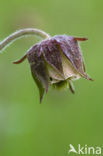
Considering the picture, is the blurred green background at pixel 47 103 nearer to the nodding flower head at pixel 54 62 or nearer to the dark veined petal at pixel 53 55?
the nodding flower head at pixel 54 62

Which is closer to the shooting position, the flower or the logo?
the flower

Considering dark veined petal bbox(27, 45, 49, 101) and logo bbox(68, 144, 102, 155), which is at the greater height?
dark veined petal bbox(27, 45, 49, 101)

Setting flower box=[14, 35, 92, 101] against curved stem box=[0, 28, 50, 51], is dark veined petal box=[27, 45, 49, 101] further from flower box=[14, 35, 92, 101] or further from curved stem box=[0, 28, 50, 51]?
curved stem box=[0, 28, 50, 51]

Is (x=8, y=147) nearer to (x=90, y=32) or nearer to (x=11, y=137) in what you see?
(x=11, y=137)

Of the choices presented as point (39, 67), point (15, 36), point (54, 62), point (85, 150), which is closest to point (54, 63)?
point (54, 62)

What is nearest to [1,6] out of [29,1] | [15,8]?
[15,8]

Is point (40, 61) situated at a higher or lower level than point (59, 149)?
higher

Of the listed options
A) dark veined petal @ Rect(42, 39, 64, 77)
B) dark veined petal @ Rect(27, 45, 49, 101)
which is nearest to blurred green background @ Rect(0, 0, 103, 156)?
dark veined petal @ Rect(27, 45, 49, 101)
